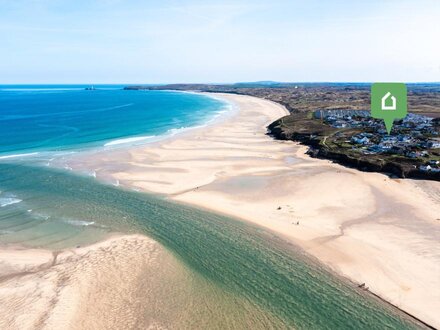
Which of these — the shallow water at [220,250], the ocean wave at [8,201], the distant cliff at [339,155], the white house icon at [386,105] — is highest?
the white house icon at [386,105]

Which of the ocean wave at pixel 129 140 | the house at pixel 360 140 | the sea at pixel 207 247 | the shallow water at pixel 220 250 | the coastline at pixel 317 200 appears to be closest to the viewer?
the sea at pixel 207 247

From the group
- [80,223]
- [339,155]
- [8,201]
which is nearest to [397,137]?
[339,155]

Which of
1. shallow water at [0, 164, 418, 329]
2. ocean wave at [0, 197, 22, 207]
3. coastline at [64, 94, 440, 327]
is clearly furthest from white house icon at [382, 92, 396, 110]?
ocean wave at [0, 197, 22, 207]

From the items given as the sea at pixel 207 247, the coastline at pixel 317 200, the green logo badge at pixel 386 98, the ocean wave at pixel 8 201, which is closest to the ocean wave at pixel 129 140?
the coastline at pixel 317 200

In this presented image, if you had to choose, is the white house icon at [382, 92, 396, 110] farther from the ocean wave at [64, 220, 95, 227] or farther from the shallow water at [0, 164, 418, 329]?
the ocean wave at [64, 220, 95, 227]

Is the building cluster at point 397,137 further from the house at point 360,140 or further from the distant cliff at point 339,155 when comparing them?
the distant cliff at point 339,155

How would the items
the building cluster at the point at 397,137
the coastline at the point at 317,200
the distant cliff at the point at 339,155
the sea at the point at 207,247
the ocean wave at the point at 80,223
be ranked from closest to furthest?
the sea at the point at 207,247 < the coastline at the point at 317,200 < the ocean wave at the point at 80,223 < the distant cliff at the point at 339,155 < the building cluster at the point at 397,137

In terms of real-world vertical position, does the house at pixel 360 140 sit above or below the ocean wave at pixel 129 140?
above

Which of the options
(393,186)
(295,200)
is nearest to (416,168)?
Result: (393,186)
